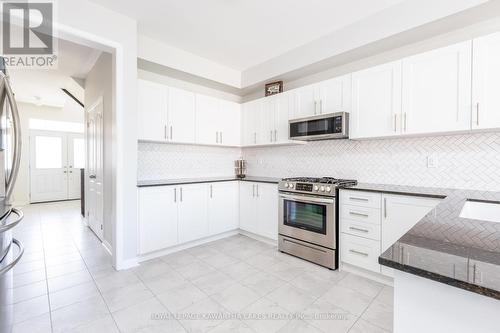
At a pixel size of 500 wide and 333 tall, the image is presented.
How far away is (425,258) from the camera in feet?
2.36

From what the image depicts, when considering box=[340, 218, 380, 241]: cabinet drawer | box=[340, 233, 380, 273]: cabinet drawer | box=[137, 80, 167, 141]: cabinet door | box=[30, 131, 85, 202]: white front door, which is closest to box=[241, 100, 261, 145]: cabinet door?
box=[137, 80, 167, 141]: cabinet door

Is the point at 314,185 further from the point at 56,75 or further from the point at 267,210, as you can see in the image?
the point at 56,75

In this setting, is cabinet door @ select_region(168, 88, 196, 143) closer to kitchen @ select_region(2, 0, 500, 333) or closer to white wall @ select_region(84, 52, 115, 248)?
kitchen @ select_region(2, 0, 500, 333)

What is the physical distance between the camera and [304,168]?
373cm

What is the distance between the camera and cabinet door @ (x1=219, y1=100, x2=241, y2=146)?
4.04 m

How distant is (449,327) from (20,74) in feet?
20.9

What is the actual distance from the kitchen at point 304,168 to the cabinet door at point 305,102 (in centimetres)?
2

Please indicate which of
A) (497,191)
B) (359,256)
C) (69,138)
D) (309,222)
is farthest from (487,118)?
(69,138)

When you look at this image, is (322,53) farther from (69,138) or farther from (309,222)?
(69,138)

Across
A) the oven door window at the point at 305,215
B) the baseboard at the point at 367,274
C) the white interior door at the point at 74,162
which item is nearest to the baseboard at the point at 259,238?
the oven door window at the point at 305,215

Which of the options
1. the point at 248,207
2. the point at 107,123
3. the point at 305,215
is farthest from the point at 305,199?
the point at 107,123

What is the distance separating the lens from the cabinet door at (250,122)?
4.06 metres

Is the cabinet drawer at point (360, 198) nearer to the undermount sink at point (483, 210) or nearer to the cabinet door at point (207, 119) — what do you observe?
the undermount sink at point (483, 210)

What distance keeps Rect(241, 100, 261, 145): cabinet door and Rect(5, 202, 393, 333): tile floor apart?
183 cm
